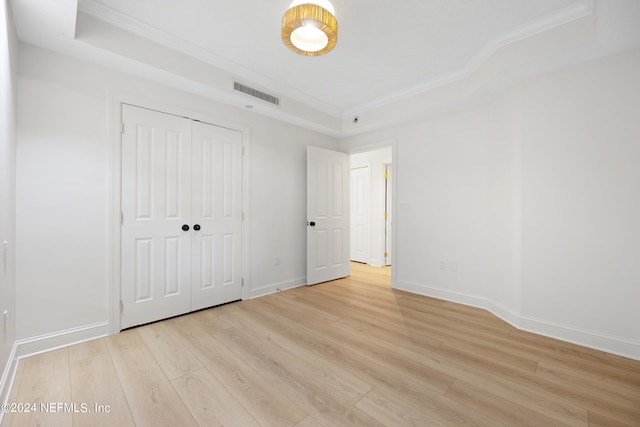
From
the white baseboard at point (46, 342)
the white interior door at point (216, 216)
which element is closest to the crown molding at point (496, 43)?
the white interior door at point (216, 216)

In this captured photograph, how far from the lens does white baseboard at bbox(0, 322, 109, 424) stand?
5.59 feet

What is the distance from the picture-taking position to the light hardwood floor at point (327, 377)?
4.85 ft

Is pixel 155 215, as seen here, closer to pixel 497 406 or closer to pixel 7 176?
pixel 7 176

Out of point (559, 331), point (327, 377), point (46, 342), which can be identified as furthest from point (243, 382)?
point (559, 331)

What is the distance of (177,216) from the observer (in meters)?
2.83

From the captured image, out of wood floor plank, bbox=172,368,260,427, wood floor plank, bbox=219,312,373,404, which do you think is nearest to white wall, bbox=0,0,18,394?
wood floor plank, bbox=172,368,260,427

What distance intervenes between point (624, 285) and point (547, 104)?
1700 millimetres

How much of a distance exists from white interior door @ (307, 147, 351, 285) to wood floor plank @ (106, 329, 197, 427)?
92.0 inches

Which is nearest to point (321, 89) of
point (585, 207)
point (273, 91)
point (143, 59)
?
point (273, 91)

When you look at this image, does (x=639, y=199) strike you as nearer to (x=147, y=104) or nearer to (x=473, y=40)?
(x=473, y=40)

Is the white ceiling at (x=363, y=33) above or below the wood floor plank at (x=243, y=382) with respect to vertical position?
above

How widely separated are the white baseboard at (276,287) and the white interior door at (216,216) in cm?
23

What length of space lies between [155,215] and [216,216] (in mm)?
642

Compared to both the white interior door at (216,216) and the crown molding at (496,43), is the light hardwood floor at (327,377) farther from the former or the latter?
the crown molding at (496,43)
